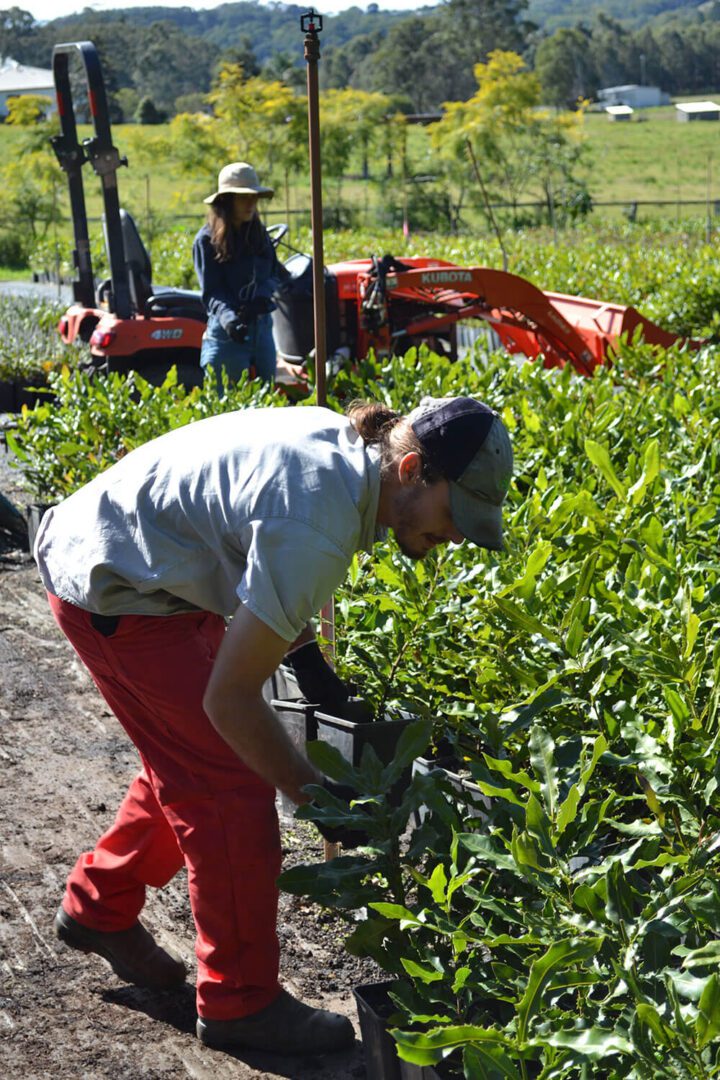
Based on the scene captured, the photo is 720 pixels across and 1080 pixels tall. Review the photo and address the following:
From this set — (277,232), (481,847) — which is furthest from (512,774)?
(277,232)

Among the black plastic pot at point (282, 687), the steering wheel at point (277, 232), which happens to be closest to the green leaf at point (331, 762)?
A: the black plastic pot at point (282, 687)

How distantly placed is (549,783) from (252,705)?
1.86 feet

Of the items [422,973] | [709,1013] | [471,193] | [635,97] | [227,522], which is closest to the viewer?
[709,1013]

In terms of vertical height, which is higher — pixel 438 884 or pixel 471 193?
pixel 438 884

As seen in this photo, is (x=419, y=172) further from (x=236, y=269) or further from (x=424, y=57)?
(x=424, y=57)

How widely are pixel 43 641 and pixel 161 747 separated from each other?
9.73 ft

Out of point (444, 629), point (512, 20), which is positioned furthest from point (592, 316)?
point (512, 20)

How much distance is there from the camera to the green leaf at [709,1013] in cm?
155

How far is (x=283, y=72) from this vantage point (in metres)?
72.6

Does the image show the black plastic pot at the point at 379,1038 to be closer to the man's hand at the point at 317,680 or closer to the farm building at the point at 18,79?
the man's hand at the point at 317,680

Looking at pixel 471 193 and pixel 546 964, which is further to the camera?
pixel 471 193

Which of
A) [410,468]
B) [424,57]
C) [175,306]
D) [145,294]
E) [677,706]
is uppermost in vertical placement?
[424,57]

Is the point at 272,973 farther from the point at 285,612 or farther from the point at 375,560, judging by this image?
the point at 375,560

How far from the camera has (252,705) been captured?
236cm
